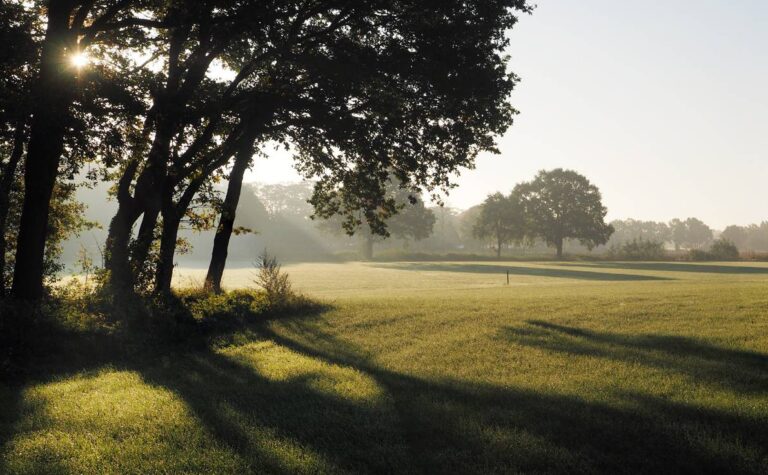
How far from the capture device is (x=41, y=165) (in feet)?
44.2

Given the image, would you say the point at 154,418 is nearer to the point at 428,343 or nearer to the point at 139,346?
the point at 139,346

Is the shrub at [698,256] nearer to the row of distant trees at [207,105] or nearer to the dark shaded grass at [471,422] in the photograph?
the row of distant trees at [207,105]

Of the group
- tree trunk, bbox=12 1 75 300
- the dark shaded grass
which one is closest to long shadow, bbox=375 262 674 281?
the dark shaded grass

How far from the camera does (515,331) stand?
13570mm

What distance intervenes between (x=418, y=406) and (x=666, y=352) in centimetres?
619

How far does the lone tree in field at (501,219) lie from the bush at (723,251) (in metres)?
29.6

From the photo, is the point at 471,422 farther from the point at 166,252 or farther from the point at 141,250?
the point at 166,252

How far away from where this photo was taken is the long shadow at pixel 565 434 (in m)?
5.70

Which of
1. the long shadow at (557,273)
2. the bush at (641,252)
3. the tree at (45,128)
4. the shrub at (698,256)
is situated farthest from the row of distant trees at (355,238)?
the tree at (45,128)

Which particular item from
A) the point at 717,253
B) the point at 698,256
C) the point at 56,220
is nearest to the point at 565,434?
the point at 56,220

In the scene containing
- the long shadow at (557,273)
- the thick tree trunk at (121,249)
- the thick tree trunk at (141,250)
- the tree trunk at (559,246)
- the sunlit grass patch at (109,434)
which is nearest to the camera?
the sunlit grass patch at (109,434)

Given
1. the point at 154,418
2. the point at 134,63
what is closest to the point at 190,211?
the point at 134,63

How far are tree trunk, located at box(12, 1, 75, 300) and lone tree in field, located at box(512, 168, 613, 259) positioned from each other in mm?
88667

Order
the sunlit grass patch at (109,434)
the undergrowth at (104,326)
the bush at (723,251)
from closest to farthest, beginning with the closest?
the sunlit grass patch at (109,434)
the undergrowth at (104,326)
the bush at (723,251)
